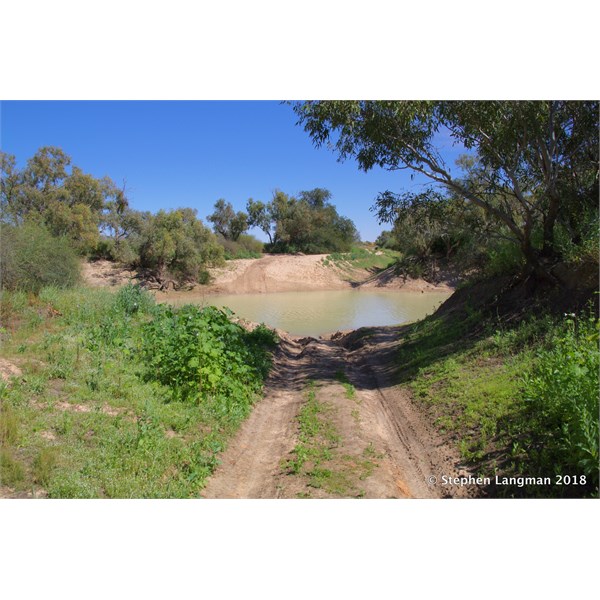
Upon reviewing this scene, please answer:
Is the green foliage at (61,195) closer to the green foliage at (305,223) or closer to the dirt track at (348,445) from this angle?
the green foliage at (305,223)

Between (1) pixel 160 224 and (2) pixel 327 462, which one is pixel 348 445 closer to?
(2) pixel 327 462

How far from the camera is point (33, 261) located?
419 inches

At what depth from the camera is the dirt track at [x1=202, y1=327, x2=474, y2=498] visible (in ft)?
13.7

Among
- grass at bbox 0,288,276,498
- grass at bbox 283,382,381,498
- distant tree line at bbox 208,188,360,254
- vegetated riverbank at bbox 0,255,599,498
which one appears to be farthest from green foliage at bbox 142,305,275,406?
distant tree line at bbox 208,188,360,254

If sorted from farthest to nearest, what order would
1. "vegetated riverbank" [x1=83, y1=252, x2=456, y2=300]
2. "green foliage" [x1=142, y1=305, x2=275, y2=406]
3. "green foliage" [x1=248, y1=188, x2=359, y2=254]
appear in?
"vegetated riverbank" [x1=83, y1=252, x2=456, y2=300]
"green foliage" [x1=248, y1=188, x2=359, y2=254]
"green foliage" [x1=142, y1=305, x2=275, y2=406]

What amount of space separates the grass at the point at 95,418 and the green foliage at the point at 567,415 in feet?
9.76

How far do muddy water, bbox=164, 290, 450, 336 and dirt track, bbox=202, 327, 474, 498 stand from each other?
7111 mm

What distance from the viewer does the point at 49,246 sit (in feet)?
38.2

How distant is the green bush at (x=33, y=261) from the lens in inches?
368

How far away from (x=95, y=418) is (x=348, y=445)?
2680mm

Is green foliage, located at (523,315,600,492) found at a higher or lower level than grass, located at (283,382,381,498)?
higher

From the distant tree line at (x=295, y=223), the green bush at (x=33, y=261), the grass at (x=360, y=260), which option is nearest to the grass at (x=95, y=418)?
the green bush at (x=33, y=261)

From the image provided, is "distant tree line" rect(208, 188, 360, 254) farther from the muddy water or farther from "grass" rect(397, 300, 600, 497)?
Answer: "grass" rect(397, 300, 600, 497)

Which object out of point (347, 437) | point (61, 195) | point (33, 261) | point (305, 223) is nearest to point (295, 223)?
point (305, 223)
